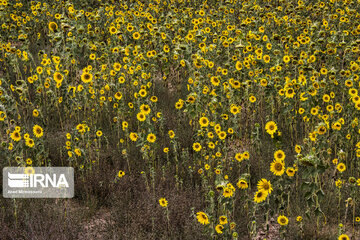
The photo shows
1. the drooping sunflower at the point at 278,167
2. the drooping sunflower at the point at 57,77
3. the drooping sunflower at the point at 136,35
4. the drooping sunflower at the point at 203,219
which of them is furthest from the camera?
the drooping sunflower at the point at 136,35

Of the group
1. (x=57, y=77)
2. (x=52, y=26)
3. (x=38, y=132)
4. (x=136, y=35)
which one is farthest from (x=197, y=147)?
(x=136, y=35)

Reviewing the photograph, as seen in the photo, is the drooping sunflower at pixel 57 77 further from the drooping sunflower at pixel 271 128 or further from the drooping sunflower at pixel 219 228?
the drooping sunflower at pixel 219 228

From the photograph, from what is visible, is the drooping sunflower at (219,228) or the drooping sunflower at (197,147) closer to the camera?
the drooping sunflower at (219,228)

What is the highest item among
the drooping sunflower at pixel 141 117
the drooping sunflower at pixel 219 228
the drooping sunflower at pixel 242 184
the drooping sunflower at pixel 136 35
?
the drooping sunflower at pixel 136 35

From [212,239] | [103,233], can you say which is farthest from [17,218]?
[212,239]

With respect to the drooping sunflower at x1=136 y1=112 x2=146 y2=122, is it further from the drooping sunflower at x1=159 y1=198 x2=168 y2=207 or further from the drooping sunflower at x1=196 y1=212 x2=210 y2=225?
the drooping sunflower at x1=196 y1=212 x2=210 y2=225

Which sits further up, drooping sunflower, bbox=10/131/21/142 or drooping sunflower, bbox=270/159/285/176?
drooping sunflower, bbox=10/131/21/142

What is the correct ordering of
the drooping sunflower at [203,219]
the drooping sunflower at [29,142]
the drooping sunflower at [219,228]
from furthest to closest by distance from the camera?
the drooping sunflower at [29,142] < the drooping sunflower at [203,219] < the drooping sunflower at [219,228]

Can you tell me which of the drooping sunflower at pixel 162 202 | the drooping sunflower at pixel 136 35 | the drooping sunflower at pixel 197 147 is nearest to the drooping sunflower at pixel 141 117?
the drooping sunflower at pixel 197 147

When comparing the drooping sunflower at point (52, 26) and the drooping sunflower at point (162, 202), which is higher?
the drooping sunflower at point (52, 26)

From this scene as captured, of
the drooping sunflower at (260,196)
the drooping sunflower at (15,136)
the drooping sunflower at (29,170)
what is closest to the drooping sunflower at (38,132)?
the drooping sunflower at (15,136)

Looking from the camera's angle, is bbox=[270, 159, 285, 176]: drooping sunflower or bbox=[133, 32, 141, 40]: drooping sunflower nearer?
bbox=[270, 159, 285, 176]: drooping sunflower

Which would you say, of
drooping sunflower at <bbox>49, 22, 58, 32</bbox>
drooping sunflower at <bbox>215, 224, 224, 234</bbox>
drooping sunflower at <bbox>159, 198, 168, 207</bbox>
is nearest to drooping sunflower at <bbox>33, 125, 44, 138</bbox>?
drooping sunflower at <bbox>159, 198, 168, 207</bbox>

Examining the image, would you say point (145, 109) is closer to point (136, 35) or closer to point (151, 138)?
point (151, 138)
